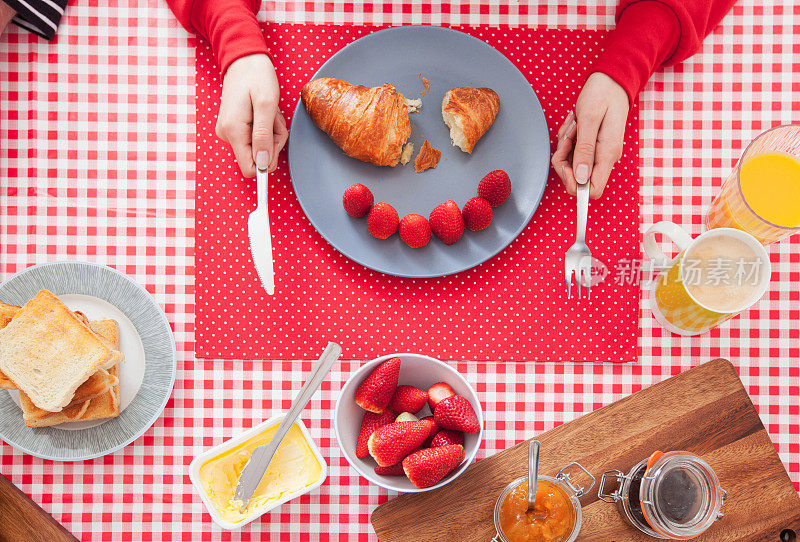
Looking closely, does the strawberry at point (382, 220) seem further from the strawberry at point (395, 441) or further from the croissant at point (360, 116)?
the strawberry at point (395, 441)

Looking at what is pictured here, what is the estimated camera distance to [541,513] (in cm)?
113

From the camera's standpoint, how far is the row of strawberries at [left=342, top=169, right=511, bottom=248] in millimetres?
1180

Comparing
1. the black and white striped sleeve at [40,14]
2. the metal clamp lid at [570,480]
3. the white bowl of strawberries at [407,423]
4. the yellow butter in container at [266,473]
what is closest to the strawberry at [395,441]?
the white bowl of strawberries at [407,423]

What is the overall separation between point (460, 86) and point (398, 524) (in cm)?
88

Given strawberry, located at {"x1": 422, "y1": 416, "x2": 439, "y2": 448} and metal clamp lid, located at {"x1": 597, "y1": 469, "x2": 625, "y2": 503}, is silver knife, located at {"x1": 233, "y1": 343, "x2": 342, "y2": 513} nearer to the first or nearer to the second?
strawberry, located at {"x1": 422, "y1": 416, "x2": 439, "y2": 448}

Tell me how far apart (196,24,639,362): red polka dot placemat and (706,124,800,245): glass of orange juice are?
186mm

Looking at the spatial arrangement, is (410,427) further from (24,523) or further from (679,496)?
(24,523)

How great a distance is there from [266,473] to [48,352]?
465 millimetres

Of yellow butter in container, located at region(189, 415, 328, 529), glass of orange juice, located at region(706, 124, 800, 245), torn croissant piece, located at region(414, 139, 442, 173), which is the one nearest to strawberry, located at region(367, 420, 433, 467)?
yellow butter in container, located at region(189, 415, 328, 529)

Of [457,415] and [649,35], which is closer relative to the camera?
[457,415]

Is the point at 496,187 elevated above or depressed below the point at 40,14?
below

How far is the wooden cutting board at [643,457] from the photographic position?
119 cm

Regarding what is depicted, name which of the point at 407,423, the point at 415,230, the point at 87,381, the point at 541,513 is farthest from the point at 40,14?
the point at 541,513

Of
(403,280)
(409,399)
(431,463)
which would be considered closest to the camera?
(431,463)
